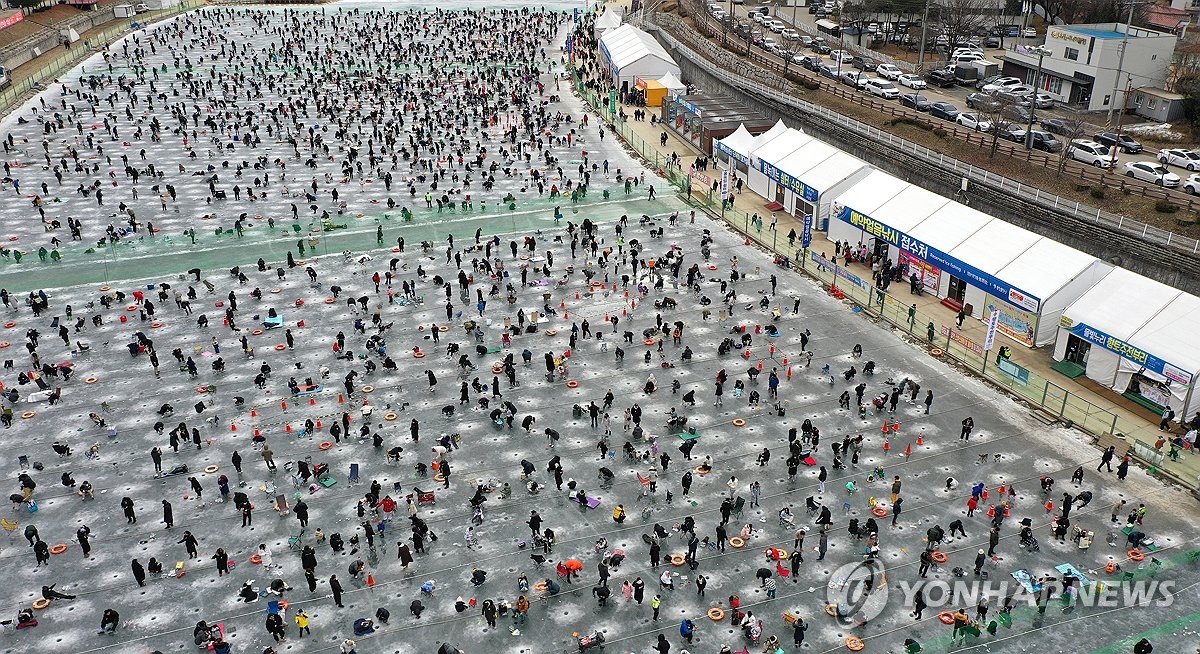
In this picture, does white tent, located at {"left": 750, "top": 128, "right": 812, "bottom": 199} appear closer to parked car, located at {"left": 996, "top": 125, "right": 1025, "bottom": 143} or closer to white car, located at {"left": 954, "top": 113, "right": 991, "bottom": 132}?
white car, located at {"left": 954, "top": 113, "right": 991, "bottom": 132}

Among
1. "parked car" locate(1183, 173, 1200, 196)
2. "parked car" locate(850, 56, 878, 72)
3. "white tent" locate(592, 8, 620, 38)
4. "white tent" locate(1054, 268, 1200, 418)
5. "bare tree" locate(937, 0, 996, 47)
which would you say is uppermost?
"bare tree" locate(937, 0, 996, 47)

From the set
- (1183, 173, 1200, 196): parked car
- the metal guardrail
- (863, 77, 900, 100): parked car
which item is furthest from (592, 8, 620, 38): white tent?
(1183, 173, 1200, 196): parked car

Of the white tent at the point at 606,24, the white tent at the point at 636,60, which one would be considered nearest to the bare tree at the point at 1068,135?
the white tent at the point at 636,60

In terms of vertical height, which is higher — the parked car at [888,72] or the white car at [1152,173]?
the parked car at [888,72]

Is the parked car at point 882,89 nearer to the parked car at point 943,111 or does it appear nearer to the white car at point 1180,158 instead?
the parked car at point 943,111

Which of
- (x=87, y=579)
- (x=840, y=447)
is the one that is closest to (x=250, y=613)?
(x=87, y=579)

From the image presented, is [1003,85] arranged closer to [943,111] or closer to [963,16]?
[943,111]
